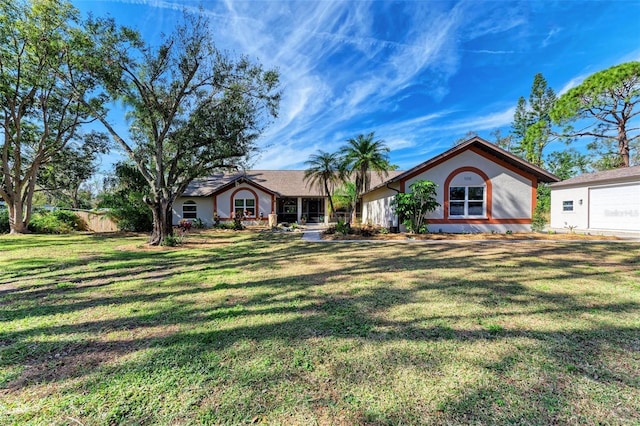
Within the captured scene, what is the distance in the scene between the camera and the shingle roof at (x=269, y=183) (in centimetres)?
2252

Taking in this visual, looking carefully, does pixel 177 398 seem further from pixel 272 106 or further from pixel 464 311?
pixel 272 106

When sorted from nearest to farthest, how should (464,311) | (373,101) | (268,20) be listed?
(464,311), (268,20), (373,101)

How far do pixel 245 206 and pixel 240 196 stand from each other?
891 mm

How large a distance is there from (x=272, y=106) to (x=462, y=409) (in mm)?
12297

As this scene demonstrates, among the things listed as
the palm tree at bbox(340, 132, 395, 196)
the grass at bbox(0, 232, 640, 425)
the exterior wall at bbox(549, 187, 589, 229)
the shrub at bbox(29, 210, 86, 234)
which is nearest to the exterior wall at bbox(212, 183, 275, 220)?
the palm tree at bbox(340, 132, 395, 196)

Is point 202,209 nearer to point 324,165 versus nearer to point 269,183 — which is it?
point 269,183

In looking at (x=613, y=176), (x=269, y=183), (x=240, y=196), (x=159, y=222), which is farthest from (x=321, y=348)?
(x=269, y=183)

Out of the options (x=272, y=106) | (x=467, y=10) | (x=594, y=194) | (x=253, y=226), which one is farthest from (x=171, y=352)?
(x=594, y=194)

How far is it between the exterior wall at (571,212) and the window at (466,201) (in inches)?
316

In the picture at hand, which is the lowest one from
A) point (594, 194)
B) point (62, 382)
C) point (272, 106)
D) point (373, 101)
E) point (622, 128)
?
point (62, 382)

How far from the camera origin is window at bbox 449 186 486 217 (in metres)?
14.7

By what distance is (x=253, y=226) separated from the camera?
21719mm

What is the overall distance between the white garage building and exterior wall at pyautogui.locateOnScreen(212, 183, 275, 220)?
1960 cm

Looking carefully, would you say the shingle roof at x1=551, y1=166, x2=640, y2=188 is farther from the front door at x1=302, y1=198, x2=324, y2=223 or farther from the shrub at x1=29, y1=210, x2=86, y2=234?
the shrub at x1=29, y1=210, x2=86, y2=234
